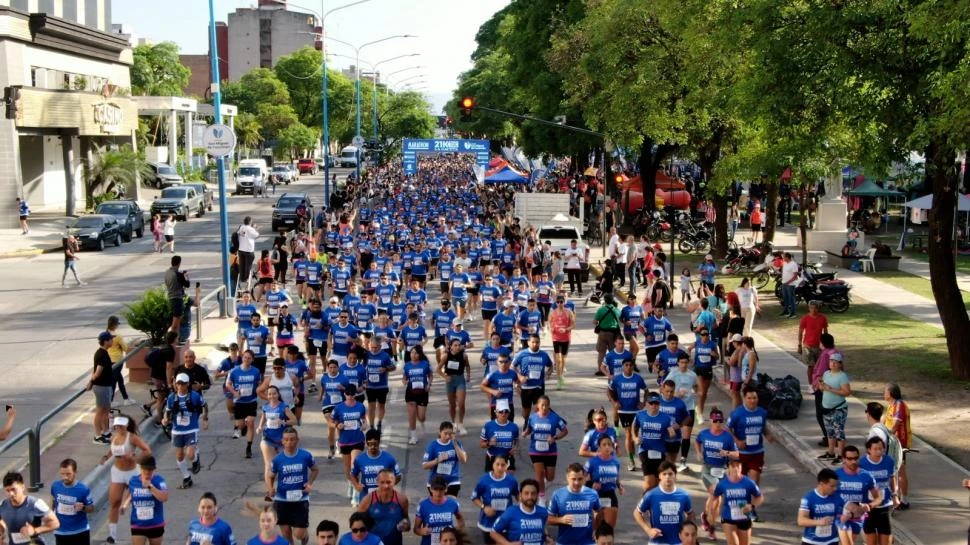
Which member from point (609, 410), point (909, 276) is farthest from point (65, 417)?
point (909, 276)

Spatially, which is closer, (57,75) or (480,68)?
(57,75)

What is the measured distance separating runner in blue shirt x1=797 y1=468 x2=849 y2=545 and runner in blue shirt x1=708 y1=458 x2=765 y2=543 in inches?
22.8

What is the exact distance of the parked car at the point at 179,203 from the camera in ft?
166

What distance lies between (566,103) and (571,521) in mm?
37013

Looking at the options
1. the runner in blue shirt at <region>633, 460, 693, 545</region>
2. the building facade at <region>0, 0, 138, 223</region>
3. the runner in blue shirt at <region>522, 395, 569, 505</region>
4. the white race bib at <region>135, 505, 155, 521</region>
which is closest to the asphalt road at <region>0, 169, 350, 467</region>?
the white race bib at <region>135, 505, 155, 521</region>

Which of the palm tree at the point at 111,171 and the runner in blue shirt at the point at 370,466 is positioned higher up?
the palm tree at the point at 111,171

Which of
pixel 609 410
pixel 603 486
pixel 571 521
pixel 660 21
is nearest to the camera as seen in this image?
pixel 571 521

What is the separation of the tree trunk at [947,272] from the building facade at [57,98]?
124 feet

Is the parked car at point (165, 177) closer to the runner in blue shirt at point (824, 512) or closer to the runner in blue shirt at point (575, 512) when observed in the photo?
the runner in blue shirt at point (575, 512)

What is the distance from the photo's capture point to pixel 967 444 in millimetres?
15445

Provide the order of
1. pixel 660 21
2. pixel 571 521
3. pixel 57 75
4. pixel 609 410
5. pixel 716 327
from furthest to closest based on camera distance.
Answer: pixel 57 75 → pixel 660 21 → pixel 716 327 → pixel 609 410 → pixel 571 521

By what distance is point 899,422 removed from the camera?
12.7 metres

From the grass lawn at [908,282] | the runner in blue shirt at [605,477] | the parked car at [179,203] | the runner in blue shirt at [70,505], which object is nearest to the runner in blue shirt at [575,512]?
the runner in blue shirt at [605,477]

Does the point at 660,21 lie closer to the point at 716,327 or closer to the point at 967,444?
the point at 716,327
